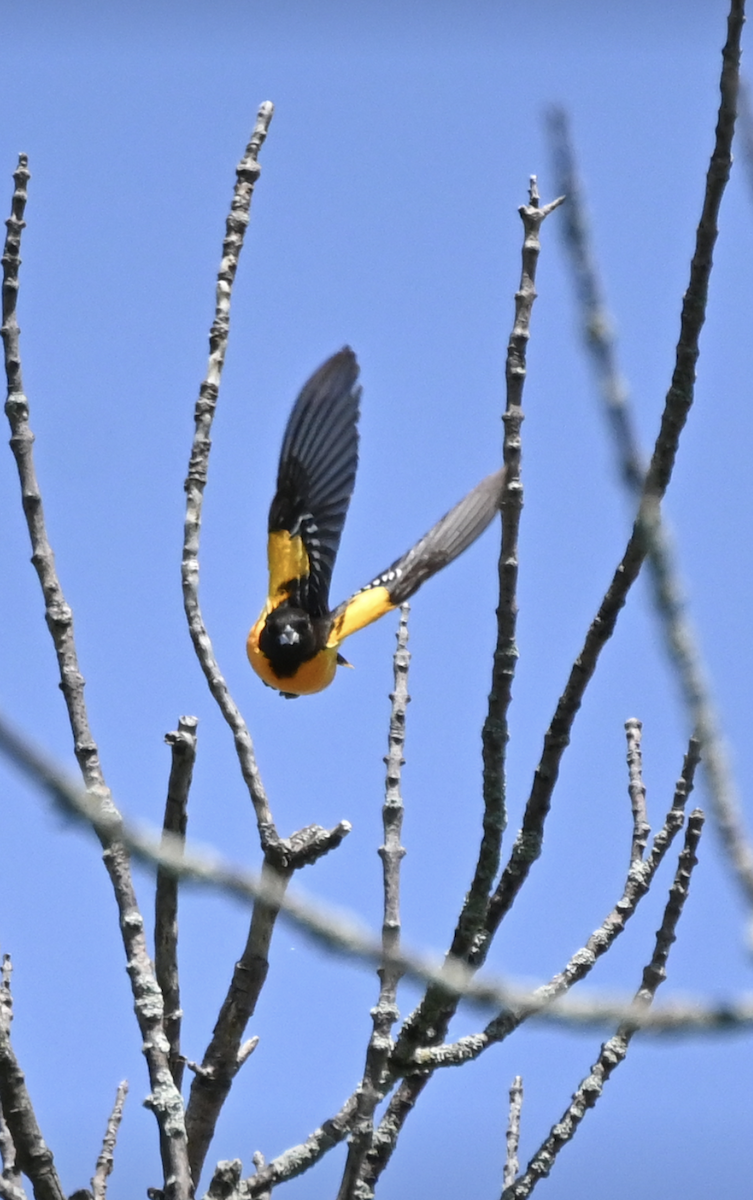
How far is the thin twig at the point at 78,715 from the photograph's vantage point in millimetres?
2449

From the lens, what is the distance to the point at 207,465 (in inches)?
110

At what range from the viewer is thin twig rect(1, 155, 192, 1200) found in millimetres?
2449

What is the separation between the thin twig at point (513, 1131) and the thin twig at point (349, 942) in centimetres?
243

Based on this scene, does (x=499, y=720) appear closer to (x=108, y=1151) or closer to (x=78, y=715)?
(x=78, y=715)

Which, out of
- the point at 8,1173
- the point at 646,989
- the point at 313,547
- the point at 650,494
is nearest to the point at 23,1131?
the point at 8,1173

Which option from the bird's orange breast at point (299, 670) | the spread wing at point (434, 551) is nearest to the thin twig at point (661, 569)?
the spread wing at point (434, 551)

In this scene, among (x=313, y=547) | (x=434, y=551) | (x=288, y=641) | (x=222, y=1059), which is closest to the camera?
(x=222, y=1059)

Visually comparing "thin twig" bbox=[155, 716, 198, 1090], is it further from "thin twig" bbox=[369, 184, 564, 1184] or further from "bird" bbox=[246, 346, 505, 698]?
"bird" bbox=[246, 346, 505, 698]

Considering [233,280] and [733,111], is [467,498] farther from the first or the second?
[733,111]

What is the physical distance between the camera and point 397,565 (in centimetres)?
604

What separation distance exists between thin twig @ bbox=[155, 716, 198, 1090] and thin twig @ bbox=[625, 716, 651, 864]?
1.01 meters

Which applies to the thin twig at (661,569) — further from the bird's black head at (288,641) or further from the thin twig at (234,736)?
the bird's black head at (288,641)

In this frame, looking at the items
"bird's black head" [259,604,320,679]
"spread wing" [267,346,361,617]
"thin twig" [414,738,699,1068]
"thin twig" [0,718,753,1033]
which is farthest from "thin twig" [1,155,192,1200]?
"bird's black head" [259,604,320,679]

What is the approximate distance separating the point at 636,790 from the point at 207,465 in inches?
49.8
